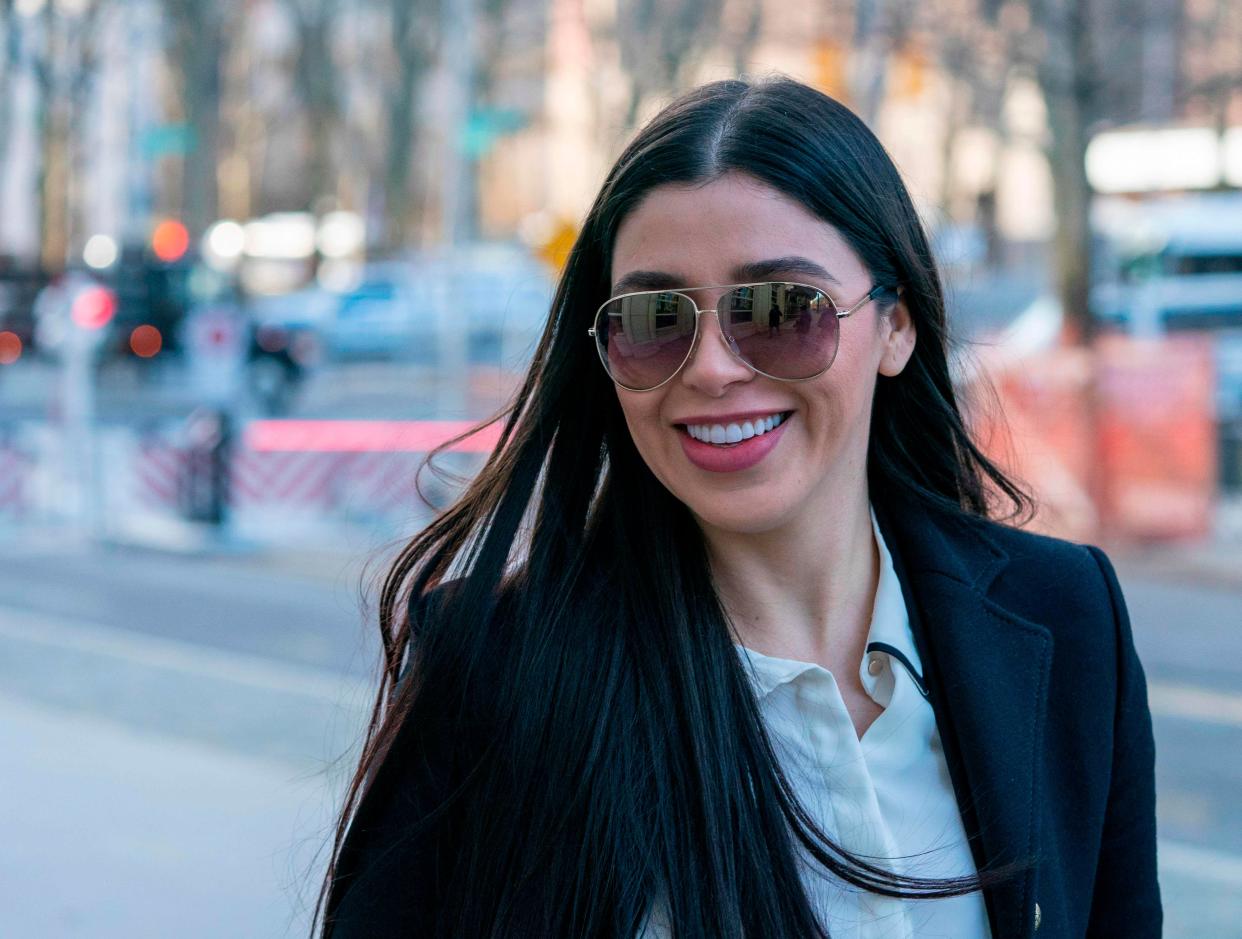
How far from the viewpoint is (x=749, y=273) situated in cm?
191

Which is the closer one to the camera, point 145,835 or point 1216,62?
point 145,835

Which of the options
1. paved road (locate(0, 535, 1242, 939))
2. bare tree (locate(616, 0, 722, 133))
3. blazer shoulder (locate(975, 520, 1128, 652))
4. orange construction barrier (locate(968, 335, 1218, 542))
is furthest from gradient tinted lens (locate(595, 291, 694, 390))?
bare tree (locate(616, 0, 722, 133))

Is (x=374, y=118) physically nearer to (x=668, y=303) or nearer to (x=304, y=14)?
(x=304, y=14)

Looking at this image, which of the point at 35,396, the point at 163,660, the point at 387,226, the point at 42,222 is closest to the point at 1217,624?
the point at 163,660

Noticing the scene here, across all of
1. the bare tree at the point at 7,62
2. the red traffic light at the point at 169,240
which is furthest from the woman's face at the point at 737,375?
the bare tree at the point at 7,62

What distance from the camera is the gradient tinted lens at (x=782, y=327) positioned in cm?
190

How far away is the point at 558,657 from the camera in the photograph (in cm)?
187

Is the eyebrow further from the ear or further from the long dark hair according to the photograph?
the ear

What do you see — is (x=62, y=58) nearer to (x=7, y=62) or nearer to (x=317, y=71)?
(x=7, y=62)

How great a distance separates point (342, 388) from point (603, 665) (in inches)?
1136

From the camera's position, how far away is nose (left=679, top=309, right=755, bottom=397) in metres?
1.92

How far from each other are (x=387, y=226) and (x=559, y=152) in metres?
12.1

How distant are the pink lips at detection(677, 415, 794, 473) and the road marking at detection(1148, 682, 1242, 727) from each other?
18.9 ft

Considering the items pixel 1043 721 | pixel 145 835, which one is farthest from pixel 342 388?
pixel 1043 721
